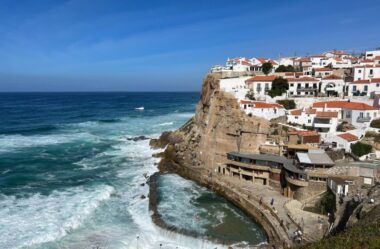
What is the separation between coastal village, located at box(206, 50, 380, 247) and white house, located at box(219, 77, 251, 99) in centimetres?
9

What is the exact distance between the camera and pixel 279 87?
5294cm

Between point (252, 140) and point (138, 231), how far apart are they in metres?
19.4

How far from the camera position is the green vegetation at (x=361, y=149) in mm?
35188

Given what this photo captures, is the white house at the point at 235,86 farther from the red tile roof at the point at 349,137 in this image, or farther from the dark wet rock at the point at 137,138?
the dark wet rock at the point at 137,138

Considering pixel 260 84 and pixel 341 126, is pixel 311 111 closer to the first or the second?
pixel 341 126

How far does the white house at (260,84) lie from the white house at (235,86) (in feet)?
3.41

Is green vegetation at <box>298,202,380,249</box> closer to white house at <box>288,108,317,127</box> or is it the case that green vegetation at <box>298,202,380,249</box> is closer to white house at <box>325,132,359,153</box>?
white house at <box>325,132,359,153</box>

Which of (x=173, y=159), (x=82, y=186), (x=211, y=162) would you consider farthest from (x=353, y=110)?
(x=82, y=186)

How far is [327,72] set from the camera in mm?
59375

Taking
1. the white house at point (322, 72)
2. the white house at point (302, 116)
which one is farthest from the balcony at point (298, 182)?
the white house at point (322, 72)

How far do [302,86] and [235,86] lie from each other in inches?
400

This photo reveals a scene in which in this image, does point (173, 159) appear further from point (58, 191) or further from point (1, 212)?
point (1, 212)

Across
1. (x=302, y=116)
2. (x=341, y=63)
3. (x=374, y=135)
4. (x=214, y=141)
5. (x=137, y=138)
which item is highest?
(x=341, y=63)

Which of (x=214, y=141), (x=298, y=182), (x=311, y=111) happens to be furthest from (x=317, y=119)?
(x=298, y=182)
